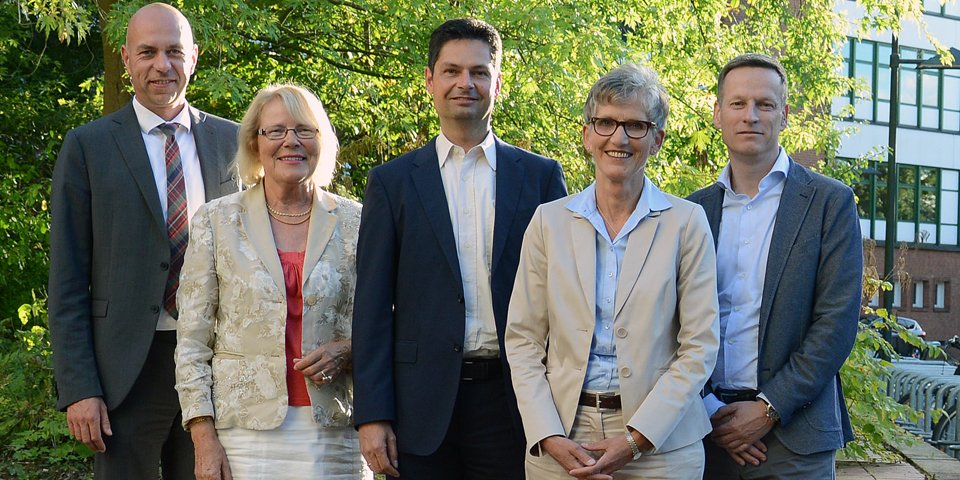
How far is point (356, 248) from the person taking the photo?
4.18 m

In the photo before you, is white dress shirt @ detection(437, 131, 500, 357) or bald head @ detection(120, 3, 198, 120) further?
bald head @ detection(120, 3, 198, 120)

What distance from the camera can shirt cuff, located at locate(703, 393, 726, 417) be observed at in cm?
386

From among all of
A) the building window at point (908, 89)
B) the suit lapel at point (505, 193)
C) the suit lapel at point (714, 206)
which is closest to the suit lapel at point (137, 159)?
the suit lapel at point (505, 193)

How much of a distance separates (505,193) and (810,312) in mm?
1172

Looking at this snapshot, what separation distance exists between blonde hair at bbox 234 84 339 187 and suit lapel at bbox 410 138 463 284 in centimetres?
35

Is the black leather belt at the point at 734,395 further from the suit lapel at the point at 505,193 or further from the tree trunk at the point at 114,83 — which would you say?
the tree trunk at the point at 114,83

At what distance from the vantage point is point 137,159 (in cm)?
451

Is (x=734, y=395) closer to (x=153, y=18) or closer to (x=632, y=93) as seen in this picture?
(x=632, y=93)

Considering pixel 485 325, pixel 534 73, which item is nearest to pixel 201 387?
pixel 485 325

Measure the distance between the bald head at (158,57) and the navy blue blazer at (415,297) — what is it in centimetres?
106

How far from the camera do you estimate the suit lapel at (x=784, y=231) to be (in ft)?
→ 12.8

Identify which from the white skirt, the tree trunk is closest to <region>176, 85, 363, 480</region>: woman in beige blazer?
the white skirt

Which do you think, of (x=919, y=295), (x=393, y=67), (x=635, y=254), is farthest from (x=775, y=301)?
(x=919, y=295)

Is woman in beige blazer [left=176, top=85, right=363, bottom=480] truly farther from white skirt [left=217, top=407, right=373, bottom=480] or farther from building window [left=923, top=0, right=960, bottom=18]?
building window [left=923, top=0, right=960, bottom=18]
